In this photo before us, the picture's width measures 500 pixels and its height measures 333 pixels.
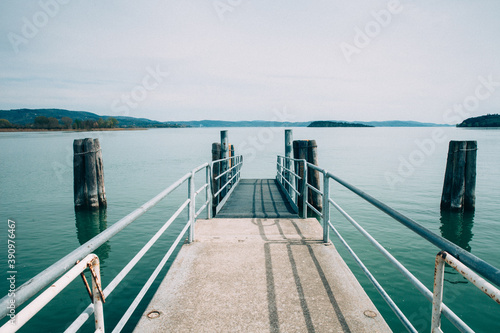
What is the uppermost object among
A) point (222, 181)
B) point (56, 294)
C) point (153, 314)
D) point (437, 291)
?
point (56, 294)

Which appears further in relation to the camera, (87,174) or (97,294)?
(87,174)

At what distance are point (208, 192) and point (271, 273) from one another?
293 cm

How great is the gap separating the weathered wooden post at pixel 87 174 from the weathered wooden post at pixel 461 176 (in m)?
11.7

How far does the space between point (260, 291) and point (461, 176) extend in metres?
10.3

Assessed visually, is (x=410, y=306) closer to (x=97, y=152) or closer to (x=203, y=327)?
(x=203, y=327)

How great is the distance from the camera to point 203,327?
2.87m

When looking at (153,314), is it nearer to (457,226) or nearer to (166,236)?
(166,236)

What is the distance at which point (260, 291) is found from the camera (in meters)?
3.49

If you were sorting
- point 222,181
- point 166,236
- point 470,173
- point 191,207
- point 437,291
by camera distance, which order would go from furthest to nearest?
point 222,181 < point 470,173 < point 166,236 < point 191,207 < point 437,291

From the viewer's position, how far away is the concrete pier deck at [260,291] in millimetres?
2910

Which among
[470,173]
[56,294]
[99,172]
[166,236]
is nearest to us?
[56,294]

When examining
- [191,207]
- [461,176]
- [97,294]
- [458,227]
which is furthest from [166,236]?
[461,176]

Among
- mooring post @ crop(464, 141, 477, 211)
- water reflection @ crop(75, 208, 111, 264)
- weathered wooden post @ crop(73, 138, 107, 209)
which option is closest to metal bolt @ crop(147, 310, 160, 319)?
water reflection @ crop(75, 208, 111, 264)

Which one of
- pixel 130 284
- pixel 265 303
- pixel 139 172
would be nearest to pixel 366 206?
pixel 130 284
